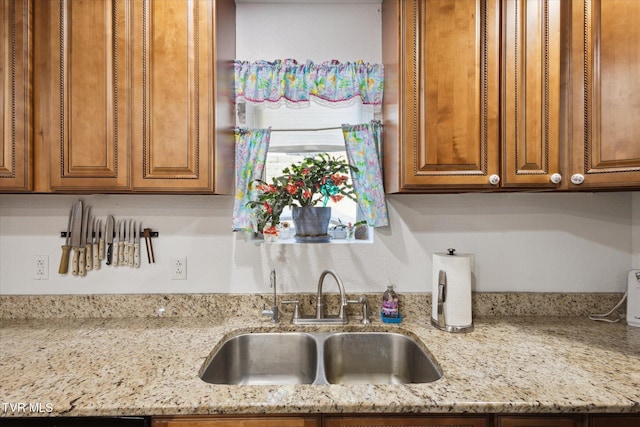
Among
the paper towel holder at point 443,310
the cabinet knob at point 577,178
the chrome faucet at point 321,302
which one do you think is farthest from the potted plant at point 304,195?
the cabinet knob at point 577,178

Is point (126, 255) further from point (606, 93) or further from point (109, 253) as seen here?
point (606, 93)

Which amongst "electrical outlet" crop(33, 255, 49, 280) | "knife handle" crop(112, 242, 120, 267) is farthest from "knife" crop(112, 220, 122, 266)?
"electrical outlet" crop(33, 255, 49, 280)

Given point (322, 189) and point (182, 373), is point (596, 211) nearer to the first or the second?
point (322, 189)

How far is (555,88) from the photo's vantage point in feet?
4.18

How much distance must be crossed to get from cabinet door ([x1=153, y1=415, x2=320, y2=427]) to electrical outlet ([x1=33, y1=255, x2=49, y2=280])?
44.2 inches

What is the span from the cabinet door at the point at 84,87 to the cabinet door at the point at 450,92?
3.65 feet

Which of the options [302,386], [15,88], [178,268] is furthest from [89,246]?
[302,386]

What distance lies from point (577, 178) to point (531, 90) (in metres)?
0.37

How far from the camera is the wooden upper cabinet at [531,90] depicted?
4.17 ft

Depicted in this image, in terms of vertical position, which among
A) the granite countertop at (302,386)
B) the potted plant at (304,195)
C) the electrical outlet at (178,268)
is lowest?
the granite countertop at (302,386)

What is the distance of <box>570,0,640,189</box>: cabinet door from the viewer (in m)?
1.15

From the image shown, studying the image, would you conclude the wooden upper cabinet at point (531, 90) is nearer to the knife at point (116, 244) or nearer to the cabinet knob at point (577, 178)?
the cabinet knob at point (577, 178)

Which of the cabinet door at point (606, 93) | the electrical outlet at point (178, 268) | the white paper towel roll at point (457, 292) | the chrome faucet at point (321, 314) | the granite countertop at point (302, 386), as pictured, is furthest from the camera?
the electrical outlet at point (178, 268)

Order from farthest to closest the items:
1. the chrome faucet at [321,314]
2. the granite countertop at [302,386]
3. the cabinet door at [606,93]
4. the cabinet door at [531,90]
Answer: the chrome faucet at [321,314], the cabinet door at [531,90], the cabinet door at [606,93], the granite countertop at [302,386]
